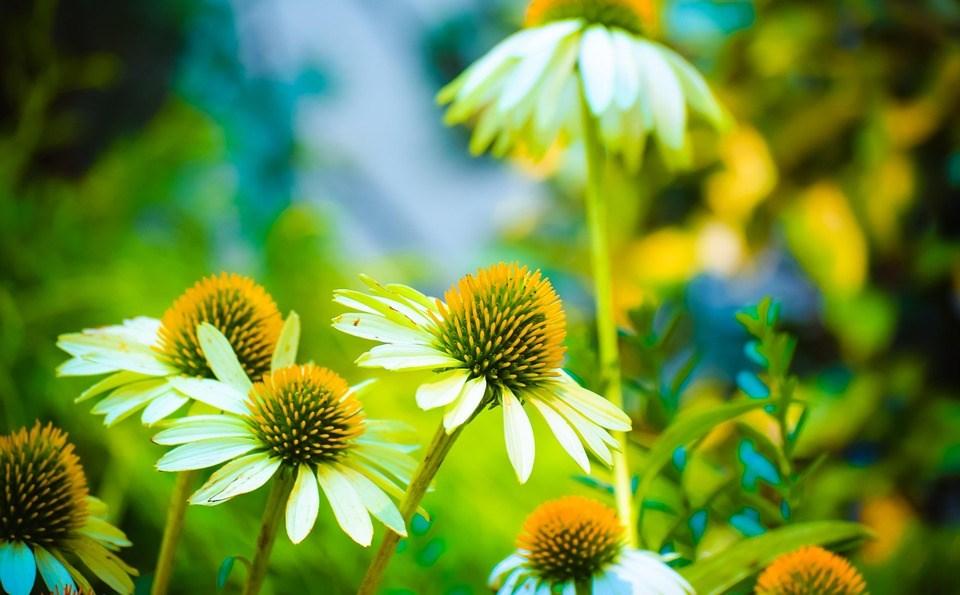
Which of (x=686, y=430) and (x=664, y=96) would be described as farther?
(x=664, y=96)

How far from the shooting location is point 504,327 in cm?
27

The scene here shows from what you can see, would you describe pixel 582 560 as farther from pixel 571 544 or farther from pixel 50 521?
pixel 50 521

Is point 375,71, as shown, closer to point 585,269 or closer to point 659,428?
point 585,269

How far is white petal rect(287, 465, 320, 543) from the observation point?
22 cm

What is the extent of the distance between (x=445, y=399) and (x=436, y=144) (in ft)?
6.12

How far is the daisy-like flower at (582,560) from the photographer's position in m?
0.28

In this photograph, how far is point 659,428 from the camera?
15.7 inches

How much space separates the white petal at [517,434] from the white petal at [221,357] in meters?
0.10

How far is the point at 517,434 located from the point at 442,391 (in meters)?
0.03

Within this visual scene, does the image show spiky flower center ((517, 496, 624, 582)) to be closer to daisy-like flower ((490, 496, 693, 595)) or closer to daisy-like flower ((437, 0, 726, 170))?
daisy-like flower ((490, 496, 693, 595))

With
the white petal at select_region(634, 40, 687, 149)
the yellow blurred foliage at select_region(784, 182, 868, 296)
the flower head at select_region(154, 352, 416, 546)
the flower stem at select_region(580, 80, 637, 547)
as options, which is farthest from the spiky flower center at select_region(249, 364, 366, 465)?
the yellow blurred foliage at select_region(784, 182, 868, 296)

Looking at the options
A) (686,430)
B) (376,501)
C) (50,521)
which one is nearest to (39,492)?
(50,521)

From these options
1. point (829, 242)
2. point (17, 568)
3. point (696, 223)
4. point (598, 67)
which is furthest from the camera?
point (696, 223)

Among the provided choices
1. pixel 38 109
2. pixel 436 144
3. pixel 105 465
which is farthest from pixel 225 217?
pixel 105 465
